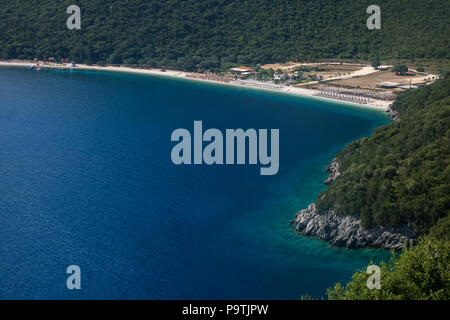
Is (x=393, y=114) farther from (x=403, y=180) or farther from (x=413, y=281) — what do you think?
(x=413, y=281)

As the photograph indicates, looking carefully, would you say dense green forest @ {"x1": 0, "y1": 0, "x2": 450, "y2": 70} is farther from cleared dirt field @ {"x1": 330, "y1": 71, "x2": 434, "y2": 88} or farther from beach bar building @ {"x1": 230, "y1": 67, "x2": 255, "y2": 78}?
cleared dirt field @ {"x1": 330, "y1": 71, "x2": 434, "y2": 88}

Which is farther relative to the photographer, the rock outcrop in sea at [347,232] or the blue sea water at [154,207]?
the rock outcrop in sea at [347,232]

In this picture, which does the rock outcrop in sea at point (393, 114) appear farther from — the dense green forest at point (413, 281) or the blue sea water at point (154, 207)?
the dense green forest at point (413, 281)

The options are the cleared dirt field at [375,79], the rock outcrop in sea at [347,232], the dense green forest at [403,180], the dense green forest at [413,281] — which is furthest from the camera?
the cleared dirt field at [375,79]

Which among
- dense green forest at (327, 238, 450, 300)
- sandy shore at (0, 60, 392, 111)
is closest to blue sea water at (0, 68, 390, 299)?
sandy shore at (0, 60, 392, 111)

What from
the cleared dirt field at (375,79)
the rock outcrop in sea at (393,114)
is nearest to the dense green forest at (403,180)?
the rock outcrop in sea at (393,114)
